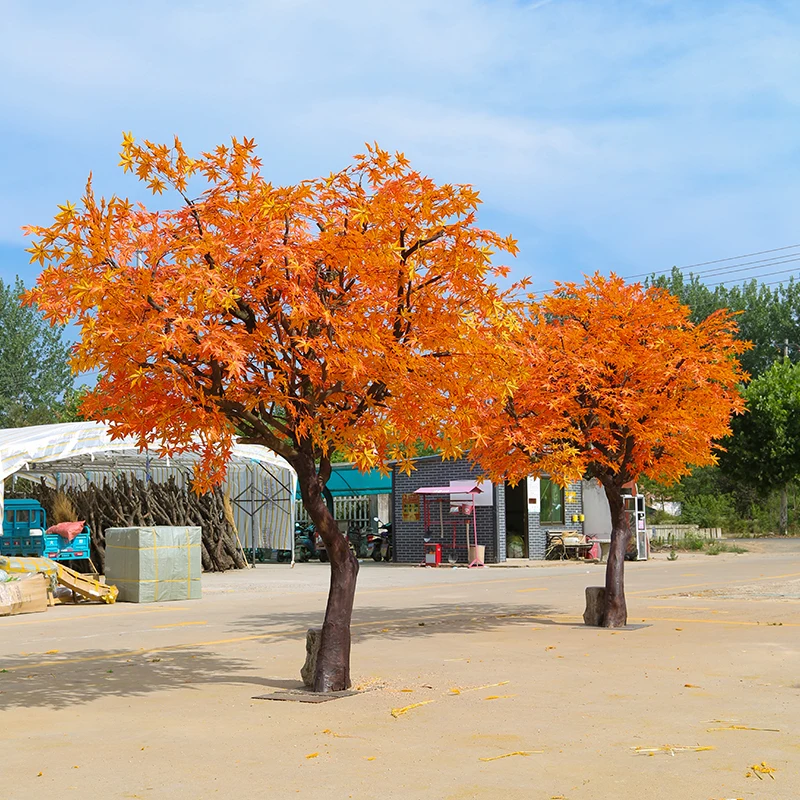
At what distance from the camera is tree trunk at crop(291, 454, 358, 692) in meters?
9.85

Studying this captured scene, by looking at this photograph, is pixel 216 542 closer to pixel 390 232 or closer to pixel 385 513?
pixel 385 513

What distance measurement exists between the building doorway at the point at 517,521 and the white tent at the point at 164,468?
711 cm

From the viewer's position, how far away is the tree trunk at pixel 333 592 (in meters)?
9.85

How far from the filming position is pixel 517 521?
37.7 metres

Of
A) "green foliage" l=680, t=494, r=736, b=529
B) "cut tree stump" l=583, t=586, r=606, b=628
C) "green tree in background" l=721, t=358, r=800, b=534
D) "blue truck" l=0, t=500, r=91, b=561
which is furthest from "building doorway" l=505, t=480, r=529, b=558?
"cut tree stump" l=583, t=586, r=606, b=628

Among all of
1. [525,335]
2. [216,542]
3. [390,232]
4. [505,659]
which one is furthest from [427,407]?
[216,542]

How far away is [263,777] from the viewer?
22.1 feet

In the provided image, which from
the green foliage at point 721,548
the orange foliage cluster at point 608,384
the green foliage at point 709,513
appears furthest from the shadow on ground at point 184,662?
the green foliage at point 709,513

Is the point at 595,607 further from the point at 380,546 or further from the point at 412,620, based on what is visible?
the point at 380,546

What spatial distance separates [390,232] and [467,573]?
20890 mm

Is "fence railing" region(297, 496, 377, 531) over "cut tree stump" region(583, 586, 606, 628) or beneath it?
over

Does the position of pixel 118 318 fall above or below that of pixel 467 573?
above

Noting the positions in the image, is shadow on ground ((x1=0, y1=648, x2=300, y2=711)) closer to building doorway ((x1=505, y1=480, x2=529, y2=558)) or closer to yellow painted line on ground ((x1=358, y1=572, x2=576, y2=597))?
yellow painted line on ground ((x1=358, y1=572, x2=576, y2=597))

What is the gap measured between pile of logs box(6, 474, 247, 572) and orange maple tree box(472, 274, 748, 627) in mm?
16355
